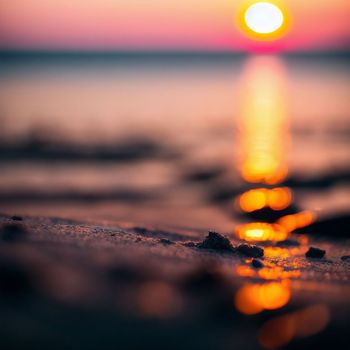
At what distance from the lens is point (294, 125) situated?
64.2 ft

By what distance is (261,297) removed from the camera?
2.90 m

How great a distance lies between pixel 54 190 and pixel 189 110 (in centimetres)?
1742

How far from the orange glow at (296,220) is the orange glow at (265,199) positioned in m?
0.40

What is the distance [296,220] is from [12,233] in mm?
4563

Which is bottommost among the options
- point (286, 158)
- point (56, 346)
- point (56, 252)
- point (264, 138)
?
point (56, 346)

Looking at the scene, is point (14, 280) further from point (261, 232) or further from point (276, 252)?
point (261, 232)

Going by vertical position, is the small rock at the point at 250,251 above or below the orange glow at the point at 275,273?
above

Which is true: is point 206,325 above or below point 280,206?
below

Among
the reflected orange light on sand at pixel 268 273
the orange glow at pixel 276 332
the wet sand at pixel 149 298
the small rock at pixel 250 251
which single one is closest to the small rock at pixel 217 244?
the small rock at pixel 250 251

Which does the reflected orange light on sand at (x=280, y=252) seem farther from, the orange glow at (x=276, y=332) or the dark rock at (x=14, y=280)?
the dark rock at (x=14, y=280)

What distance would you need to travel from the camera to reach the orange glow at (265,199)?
7922 mm

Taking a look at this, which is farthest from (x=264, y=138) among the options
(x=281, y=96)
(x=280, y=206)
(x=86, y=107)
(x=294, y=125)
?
(x=281, y=96)

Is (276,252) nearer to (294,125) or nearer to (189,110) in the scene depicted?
(294,125)

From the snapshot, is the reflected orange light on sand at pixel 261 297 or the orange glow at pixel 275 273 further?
the orange glow at pixel 275 273
